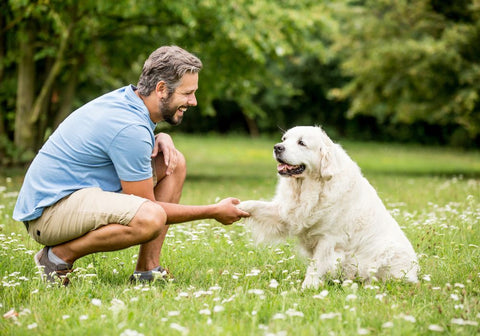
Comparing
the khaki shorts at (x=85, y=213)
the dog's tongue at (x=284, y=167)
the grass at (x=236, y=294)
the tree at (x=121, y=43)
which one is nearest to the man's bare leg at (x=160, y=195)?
the grass at (x=236, y=294)

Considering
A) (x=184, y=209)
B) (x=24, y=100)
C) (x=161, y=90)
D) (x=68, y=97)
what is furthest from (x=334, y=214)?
(x=68, y=97)

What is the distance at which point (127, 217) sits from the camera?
3.86m

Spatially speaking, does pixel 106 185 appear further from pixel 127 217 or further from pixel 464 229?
pixel 464 229

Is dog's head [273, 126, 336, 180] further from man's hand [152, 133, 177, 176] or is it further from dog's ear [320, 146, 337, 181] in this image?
man's hand [152, 133, 177, 176]

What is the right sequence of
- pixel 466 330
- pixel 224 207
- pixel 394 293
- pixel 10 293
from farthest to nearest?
pixel 224 207
pixel 394 293
pixel 10 293
pixel 466 330

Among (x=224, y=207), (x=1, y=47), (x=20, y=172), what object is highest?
(x=1, y=47)

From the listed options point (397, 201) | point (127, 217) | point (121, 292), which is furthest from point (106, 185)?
point (397, 201)

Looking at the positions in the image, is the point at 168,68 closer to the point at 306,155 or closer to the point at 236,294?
the point at 306,155

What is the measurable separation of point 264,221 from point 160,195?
90cm

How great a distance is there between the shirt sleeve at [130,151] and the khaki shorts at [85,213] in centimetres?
17

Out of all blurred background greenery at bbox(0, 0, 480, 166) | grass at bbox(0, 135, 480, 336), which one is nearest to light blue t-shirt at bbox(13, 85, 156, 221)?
grass at bbox(0, 135, 480, 336)

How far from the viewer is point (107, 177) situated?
4.11 m

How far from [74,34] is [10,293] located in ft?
30.0

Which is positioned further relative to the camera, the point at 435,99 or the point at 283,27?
the point at 435,99
